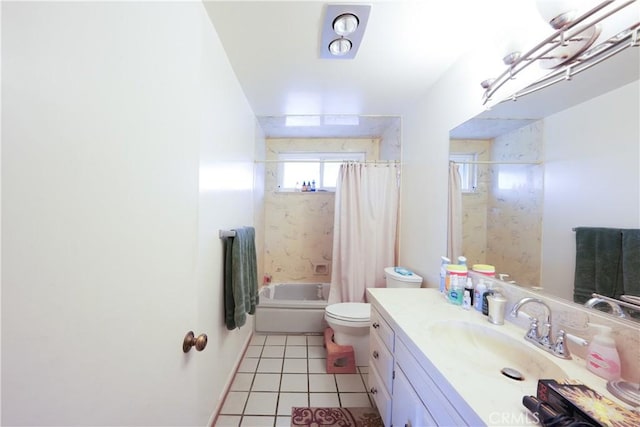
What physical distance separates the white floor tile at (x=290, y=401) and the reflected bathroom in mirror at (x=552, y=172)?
1.44m

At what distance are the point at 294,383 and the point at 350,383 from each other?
16.8 inches

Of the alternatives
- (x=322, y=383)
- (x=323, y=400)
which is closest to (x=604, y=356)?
(x=323, y=400)

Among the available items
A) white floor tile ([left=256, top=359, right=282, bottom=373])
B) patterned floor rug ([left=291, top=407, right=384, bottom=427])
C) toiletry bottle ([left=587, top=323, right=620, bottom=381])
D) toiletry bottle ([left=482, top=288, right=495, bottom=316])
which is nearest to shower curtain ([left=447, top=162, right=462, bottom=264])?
toiletry bottle ([left=482, top=288, right=495, bottom=316])

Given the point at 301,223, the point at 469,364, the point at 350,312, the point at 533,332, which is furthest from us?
the point at 301,223

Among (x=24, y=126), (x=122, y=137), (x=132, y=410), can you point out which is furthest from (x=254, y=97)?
(x=132, y=410)

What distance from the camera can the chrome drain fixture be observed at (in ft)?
2.73

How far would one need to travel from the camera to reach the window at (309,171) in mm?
3316

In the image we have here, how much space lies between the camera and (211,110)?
1.30 metres

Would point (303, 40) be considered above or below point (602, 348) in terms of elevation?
above

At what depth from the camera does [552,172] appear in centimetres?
97

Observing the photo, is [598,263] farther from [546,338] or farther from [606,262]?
[546,338]

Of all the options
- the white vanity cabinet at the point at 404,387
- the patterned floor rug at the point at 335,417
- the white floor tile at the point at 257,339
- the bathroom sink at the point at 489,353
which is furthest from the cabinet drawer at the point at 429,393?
the white floor tile at the point at 257,339

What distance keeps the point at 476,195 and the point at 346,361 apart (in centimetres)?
158

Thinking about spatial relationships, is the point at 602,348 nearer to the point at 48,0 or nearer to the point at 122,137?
the point at 122,137
